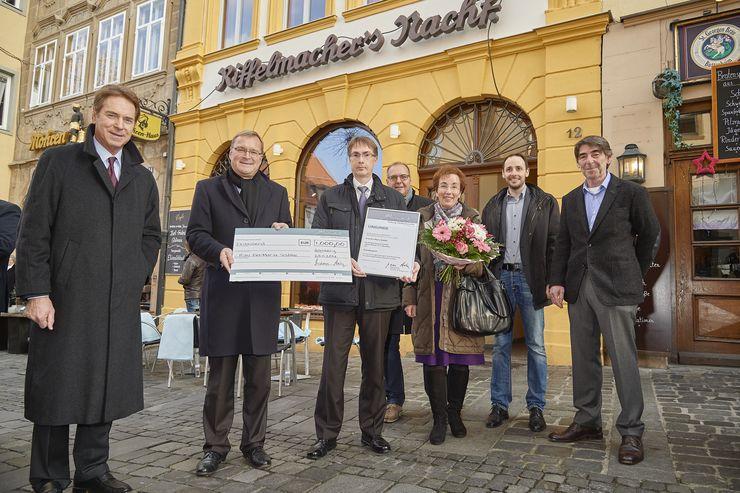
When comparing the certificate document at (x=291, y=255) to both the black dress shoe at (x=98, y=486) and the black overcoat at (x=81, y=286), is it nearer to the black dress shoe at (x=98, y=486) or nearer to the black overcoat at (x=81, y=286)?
the black overcoat at (x=81, y=286)


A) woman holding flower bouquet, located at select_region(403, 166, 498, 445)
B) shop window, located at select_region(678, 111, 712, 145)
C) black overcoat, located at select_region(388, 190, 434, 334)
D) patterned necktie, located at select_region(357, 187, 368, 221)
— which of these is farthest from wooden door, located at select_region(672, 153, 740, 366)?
patterned necktie, located at select_region(357, 187, 368, 221)

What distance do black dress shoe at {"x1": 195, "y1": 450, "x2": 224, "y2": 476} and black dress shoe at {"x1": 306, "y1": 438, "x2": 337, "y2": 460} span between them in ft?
1.83

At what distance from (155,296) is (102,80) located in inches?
269

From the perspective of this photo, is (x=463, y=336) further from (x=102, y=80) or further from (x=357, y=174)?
(x=102, y=80)

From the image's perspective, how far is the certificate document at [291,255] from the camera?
308cm

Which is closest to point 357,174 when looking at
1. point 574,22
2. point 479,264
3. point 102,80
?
point 479,264

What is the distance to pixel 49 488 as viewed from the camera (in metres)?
2.57

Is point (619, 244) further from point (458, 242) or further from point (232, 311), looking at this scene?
point (232, 311)

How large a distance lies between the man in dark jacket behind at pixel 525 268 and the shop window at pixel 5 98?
18573 millimetres

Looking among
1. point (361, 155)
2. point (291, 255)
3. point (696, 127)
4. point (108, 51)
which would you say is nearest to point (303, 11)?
point (108, 51)

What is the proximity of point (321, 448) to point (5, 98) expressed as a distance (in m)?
19.3

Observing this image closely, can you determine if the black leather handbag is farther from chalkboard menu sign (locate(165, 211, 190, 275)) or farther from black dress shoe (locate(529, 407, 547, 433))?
chalkboard menu sign (locate(165, 211, 190, 275))

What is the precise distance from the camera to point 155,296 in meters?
12.0

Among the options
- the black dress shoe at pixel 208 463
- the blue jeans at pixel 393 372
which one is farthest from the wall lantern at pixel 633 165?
the black dress shoe at pixel 208 463
